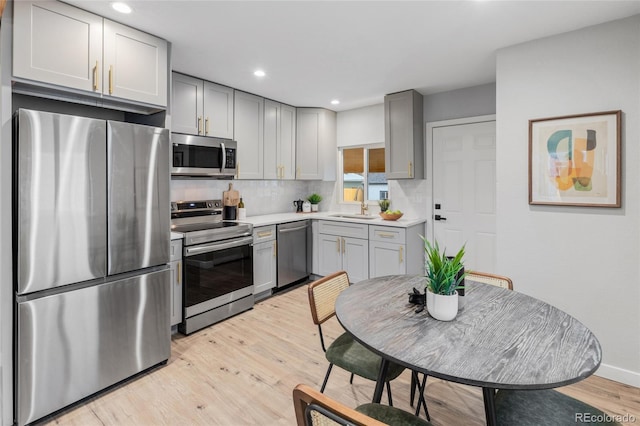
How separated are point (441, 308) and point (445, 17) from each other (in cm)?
196

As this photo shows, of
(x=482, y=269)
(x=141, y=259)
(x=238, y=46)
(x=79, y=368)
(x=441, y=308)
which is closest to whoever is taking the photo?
(x=441, y=308)

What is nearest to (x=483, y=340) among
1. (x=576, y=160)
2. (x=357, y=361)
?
(x=357, y=361)

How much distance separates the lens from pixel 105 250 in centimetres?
209

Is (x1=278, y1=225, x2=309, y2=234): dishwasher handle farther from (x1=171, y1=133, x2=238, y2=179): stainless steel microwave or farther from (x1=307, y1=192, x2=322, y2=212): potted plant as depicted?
(x1=171, y1=133, x2=238, y2=179): stainless steel microwave

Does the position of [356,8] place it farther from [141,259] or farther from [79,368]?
[79,368]

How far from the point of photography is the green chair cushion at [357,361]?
1.58 metres

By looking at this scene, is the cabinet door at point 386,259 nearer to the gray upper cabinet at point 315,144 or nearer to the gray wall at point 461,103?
the gray upper cabinet at point 315,144

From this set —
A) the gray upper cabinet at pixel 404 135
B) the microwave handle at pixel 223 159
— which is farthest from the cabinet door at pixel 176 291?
the gray upper cabinet at pixel 404 135

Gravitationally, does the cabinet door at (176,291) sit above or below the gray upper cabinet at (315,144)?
below

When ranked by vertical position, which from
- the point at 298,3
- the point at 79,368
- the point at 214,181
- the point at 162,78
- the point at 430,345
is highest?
the point at 298,3

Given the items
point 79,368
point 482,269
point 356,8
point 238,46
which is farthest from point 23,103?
point 482,269

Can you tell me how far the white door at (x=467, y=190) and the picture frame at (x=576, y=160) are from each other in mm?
1109

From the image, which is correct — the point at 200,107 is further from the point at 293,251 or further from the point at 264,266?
the point at 293,251

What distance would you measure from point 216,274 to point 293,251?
125 centimetres
